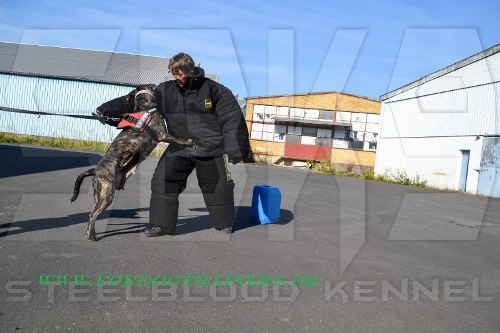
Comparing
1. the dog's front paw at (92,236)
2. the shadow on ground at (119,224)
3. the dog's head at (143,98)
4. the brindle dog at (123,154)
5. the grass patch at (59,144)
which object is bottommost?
the grass patch at (59,144)

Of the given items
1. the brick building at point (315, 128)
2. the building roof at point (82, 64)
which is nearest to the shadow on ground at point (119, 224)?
the building roof at point (82, 64)

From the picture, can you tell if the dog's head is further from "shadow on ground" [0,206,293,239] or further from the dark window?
the dark window

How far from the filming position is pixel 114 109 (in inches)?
228

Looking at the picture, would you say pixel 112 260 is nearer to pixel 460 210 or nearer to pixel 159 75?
pixel 460 210

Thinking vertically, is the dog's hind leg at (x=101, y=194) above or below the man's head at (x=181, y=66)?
below

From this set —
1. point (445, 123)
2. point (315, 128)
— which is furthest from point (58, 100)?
point (445, 123)

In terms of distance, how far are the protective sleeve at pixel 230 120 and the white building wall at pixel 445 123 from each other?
1608 centimetres

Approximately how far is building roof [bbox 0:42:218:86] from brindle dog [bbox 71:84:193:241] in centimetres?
2916

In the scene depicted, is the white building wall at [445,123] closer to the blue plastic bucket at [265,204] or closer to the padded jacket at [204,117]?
the blue plastic bucket at [265,204]

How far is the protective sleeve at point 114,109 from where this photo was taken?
5.70 m

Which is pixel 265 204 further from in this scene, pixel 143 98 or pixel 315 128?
pixel 315 128

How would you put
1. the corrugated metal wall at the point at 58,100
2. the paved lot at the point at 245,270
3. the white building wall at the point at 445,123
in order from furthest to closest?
the corrugated metal wall at the point at 58,100, the white building wall at the point at 445,123, the paved lot at the point at 245,270

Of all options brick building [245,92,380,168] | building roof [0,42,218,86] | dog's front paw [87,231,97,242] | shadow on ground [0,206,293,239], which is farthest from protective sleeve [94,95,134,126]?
brick building [245,92,380,168]

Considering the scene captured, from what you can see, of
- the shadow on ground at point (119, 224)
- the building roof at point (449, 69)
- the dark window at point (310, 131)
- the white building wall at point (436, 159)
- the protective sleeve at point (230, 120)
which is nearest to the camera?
the shadow on ground at point (119, 224)
